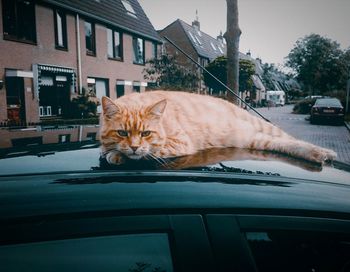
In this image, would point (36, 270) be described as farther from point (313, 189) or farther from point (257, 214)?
point (313, 189)

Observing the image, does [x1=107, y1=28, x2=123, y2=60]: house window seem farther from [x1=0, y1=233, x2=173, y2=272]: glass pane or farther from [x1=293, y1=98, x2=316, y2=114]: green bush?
[x1=0, y1=233, x2=173, y2=272]: glass pane

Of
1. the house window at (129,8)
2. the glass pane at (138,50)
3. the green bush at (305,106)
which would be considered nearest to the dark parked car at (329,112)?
the green bush at (305,106)

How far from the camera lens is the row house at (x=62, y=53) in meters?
14.2

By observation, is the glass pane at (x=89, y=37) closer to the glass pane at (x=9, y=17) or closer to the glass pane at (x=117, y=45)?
the glass pane at (x=117, y=45)

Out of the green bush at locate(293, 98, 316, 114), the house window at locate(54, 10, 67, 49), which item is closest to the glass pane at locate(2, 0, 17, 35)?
the house window at locate(54, 10, 67, 49)

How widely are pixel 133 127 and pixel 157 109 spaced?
203 mm

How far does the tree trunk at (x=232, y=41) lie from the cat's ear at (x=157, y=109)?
21.2ft

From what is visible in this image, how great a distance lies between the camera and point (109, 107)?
7.18 feet

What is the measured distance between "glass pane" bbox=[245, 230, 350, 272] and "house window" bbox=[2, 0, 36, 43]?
15161mm

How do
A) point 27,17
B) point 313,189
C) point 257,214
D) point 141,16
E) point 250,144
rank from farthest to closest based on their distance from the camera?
point 141,16, point 27,17, point 250,144, point 313,189, point 257,214

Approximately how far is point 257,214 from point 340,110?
2072 cm

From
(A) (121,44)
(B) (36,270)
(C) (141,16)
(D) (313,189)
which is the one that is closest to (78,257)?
(B) (36,270)

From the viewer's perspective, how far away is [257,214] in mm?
1100

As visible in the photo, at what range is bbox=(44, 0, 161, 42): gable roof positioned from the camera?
16.6 metres
